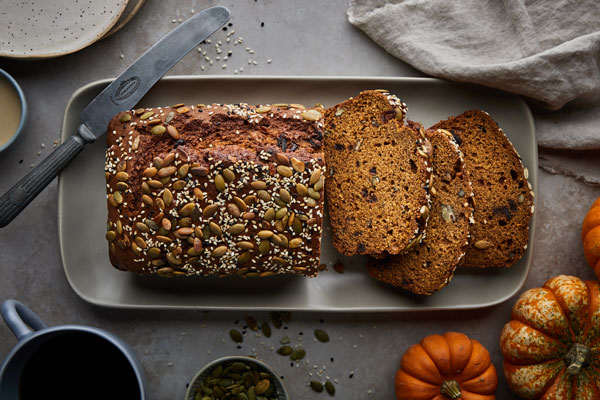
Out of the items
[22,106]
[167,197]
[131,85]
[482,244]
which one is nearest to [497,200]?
→ [482,244]

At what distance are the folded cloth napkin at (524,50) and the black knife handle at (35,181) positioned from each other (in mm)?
1407

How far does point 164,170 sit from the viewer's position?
6.59 ft

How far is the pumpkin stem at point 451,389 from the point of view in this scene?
221 cm

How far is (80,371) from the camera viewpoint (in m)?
2.03

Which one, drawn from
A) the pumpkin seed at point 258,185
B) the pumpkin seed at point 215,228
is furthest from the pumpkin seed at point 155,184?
the pumpkin seed at point 258,185

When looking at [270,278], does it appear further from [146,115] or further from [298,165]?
[146,115]

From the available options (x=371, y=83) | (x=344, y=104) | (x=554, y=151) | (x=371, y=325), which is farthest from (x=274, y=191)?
(x=554, y=151)

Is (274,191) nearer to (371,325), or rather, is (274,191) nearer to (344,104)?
(344,104)

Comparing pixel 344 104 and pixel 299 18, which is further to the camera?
pixel 299 18

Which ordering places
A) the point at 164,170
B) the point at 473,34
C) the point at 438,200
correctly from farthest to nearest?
the point at 473,34, the point at 438,200, the point at 164,170

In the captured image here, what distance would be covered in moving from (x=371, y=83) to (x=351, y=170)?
421 mm

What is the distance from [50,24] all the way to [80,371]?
1579mm

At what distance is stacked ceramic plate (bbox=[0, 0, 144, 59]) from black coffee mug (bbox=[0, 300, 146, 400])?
121cm

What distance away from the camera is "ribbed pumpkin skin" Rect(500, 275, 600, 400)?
7.13 feet
